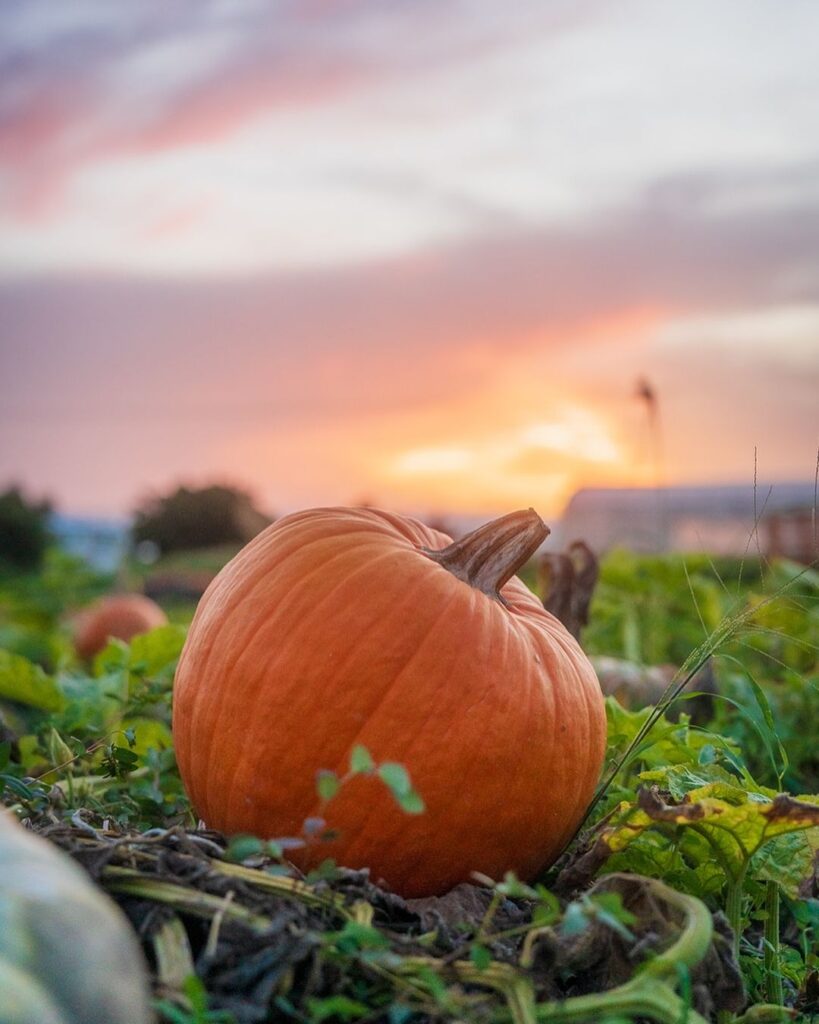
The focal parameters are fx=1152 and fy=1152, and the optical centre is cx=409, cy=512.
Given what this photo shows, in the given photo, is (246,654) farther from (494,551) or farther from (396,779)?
(396,779)

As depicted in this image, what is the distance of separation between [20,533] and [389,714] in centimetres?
2207

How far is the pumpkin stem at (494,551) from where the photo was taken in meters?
2.41

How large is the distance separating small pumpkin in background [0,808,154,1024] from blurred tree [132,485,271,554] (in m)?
21.5

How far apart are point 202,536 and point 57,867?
22.4 m

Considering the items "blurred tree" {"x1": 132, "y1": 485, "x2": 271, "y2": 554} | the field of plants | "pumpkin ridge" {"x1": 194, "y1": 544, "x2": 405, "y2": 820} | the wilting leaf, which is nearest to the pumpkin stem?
"pumpkin ridge" {"x1": 194, "y1": 544, "x2": 405, "y2": 820}

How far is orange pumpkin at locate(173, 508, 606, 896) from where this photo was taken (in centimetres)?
216

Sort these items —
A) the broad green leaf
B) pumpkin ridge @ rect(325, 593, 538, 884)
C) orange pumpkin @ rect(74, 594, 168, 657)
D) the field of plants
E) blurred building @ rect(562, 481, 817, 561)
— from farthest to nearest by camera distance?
blurred building @ rect(562, 481, 817, 561) < orange pumpkin @ rect(74, 594, 168, 657) < the broad green leaf < pumpkin ridge @ rect(325, 593, 538, 884) < the field of plants

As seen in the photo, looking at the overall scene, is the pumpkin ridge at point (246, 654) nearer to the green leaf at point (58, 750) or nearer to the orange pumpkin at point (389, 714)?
the orange pumpkin at point (389, 714)

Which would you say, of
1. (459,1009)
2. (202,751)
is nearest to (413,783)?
(202,751)

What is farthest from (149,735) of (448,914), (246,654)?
(448,914)

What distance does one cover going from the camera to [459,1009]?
4.88ft

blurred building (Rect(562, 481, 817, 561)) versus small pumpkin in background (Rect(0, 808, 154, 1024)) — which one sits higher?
small pumpkin in background (Rect(0, 808, 154, 1024))

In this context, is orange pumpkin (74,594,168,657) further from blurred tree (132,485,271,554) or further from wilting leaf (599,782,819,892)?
blurred tree (132,485,271,554)

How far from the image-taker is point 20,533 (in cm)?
2284
